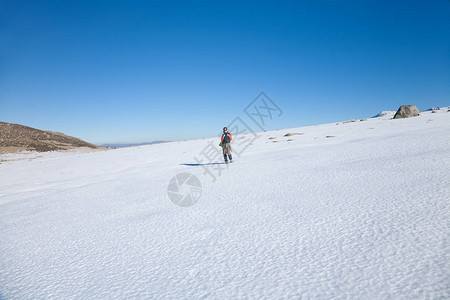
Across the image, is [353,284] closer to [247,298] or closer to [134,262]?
[247,298]

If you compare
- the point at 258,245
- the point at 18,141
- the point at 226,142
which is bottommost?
the point at 258,245

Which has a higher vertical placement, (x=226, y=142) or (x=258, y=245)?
(x=226, y=142)

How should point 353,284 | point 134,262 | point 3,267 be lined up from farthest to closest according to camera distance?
point 3,267, point 134,262, point 353,284

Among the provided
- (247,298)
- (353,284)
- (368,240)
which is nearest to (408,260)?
(368,240)

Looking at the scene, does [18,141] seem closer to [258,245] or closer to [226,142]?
[226,142]

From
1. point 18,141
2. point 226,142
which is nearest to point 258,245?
point 226,142

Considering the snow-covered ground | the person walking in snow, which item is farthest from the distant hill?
the snow-covered ground

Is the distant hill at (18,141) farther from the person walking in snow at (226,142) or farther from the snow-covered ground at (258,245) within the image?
the snow-covered ground at (258,245)

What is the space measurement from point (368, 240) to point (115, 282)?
2146mm

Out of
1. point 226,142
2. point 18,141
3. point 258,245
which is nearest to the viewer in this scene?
point 258,245

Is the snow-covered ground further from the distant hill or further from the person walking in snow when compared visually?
the distant hill

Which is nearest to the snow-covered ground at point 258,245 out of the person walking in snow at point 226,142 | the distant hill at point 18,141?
the person walking in snow at point 226,142

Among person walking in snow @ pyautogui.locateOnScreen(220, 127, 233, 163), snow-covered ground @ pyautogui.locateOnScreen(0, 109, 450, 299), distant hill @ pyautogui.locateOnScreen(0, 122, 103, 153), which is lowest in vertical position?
snow-covered ground @ pyautogui.locateOnScreen(0, 109, 450, 299)

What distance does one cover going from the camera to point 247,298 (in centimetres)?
131
